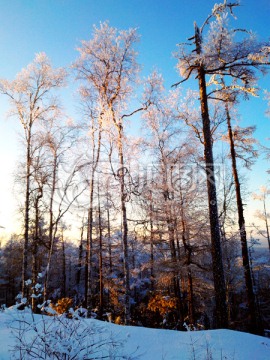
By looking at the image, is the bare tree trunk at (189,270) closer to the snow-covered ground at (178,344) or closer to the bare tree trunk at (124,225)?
the bare tree trunk at (124,225)

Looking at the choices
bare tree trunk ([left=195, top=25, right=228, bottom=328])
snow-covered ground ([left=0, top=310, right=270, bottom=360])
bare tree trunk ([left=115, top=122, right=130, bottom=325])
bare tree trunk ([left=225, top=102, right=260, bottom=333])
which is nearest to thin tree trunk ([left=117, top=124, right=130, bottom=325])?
bare tree trunk ([left=115, top=122, right=130, bottom=325])

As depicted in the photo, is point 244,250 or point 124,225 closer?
point 124,225

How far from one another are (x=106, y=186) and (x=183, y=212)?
3.95m

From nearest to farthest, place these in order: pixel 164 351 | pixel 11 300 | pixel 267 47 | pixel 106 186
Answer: pixel 164 351 → pixel 267 47 → pixel 106 186 → pixel 11 300

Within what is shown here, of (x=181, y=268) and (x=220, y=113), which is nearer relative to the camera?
(x=181, y=268)

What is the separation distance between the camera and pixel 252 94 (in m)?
8.66

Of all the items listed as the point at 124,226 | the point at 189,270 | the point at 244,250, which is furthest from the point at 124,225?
the point at 244,250

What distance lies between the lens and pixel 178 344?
4059mm

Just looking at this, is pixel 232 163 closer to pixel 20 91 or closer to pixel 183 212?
pixel 183 212

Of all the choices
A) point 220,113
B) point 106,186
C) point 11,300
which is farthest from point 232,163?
point 11,300

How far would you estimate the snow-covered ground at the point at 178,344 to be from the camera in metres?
3.64

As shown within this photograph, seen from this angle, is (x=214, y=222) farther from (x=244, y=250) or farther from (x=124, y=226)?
(x=244, y=250)

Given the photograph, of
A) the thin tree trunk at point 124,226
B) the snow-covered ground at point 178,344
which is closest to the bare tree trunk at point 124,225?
the thin tree trunk at point 124,226

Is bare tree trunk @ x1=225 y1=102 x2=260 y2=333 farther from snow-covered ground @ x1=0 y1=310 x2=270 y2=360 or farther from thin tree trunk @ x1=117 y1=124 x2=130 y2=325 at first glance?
snow-covered ground @ x1=0 y1=310 x2=270 y2=360
